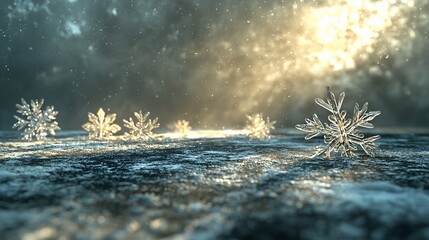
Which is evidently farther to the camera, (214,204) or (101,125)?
(101,125)

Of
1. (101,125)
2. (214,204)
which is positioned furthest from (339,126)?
(101,125)

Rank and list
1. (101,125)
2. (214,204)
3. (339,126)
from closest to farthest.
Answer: (214,204), (339,126), (101,125)

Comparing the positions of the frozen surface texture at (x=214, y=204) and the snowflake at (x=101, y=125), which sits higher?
the snowflake at (x=101, y=125)

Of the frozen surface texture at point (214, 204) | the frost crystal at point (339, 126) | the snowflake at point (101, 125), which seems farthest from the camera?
the snowflake at point (101, 125)

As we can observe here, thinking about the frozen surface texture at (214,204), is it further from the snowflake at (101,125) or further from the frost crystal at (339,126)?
the snowflake at (101,125)

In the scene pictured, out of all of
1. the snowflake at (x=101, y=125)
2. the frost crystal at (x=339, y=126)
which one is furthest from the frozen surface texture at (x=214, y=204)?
the snowflake at (x=101, y=125)

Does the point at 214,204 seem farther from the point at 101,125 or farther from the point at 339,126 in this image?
the point at 101,125

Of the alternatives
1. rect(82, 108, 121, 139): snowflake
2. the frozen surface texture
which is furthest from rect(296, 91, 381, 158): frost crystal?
rect(82, 108, 121, 139): snowflake

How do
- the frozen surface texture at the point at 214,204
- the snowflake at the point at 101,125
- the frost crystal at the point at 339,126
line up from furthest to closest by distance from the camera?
the snowflake at the point at 101,125, the frost crystal at the point at 339,126, the frozen surface texture at the point at 214,204

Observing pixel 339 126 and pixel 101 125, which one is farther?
pixel 101 125

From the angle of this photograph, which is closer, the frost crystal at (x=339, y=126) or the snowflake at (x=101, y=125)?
the frost crystal at (x=339, y=126)

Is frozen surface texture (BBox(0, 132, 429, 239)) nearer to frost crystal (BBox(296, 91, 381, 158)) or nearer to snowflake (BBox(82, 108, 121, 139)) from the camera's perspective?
frost crystal (BBox(296, 91, 381, 158))

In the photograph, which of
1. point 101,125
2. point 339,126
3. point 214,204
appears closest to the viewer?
point 214,204
